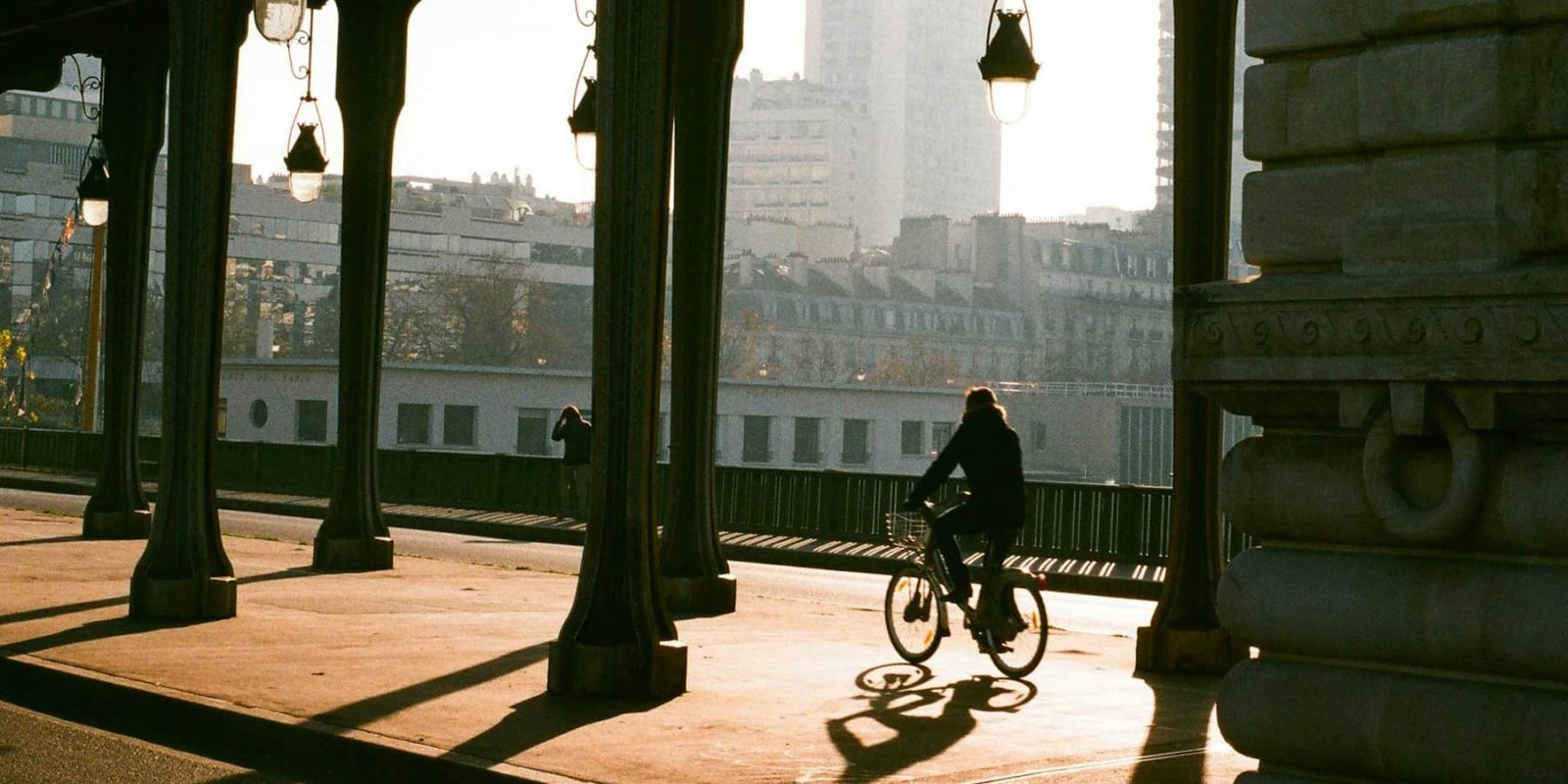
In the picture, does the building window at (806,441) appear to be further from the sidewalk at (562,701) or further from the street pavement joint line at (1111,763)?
the street pavement joint line at (1111,763)

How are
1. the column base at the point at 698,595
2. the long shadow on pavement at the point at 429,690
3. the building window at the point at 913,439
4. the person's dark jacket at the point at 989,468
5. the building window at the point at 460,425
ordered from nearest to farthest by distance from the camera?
the long shadow on pavement at the point at 429,690
the person's dark jacket at the point at 989,468
the column base at the point at 698,595
the building window at the point at 460,425
the building window at the point at 913,439

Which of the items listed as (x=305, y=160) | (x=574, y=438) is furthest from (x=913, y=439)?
(x=305, y=160)

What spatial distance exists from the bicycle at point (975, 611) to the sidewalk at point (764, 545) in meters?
8.70

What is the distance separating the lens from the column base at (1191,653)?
13.6m

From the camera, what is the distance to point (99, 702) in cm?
1106

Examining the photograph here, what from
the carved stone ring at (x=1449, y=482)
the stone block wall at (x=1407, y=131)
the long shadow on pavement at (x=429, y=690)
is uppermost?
the stone block wall at (x=1407, y=131)

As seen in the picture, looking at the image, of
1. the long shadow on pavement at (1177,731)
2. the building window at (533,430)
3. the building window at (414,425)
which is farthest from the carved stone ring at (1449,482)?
the building window at (533,430)

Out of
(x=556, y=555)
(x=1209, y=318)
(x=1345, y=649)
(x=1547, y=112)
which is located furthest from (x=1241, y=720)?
(x=556, y=555)

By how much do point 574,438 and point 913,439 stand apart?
65995 mm

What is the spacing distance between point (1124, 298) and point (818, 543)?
457 feet

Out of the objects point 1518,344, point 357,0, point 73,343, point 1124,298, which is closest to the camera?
point 1518,344

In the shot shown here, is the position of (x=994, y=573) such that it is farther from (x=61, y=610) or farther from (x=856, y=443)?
(x=856, y=443)

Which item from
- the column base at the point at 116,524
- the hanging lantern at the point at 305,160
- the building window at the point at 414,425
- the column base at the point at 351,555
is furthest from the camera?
the building window at the point at 414,425

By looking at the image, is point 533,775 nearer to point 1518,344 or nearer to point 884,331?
point 1518,344
